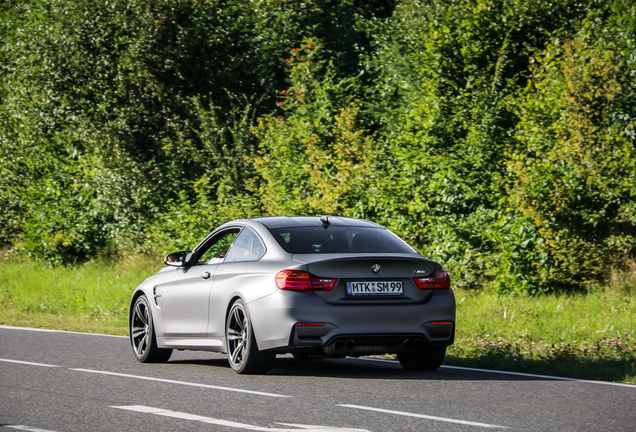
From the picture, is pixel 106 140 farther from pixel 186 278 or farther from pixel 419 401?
pixel 419 401

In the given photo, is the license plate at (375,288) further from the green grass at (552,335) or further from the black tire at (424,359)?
the green grass at (552,335)

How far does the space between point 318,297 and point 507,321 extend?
15.6 feet

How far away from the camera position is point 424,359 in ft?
28.8

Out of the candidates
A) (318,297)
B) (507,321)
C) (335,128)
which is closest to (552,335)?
(507,321)

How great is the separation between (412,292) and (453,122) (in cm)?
883

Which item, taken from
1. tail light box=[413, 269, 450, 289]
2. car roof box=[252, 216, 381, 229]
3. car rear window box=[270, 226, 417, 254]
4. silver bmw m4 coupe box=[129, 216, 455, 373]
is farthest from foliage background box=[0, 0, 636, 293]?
silver bmw m4 coupe box=[129, 216, 455, 373]

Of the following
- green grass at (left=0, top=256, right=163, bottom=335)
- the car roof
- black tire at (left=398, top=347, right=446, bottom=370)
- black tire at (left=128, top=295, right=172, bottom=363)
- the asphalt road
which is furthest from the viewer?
green grass at (left=0, top=256, right=163, bottom=335)

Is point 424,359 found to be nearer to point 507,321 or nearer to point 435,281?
point 435,281

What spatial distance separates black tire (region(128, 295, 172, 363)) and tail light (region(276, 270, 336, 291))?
104 inches

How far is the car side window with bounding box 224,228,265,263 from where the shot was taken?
8.55 meters

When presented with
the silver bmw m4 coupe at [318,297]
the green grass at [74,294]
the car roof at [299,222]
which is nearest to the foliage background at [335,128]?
the green grass at [74,294]

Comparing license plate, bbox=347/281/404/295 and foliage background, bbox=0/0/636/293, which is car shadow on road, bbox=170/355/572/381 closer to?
license plate, bbox=347/281/404/295

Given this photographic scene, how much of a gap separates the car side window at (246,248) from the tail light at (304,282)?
2.03 ft

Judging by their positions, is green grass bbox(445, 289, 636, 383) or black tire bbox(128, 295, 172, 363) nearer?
green grass bbox(445, 289, 636, 383)
